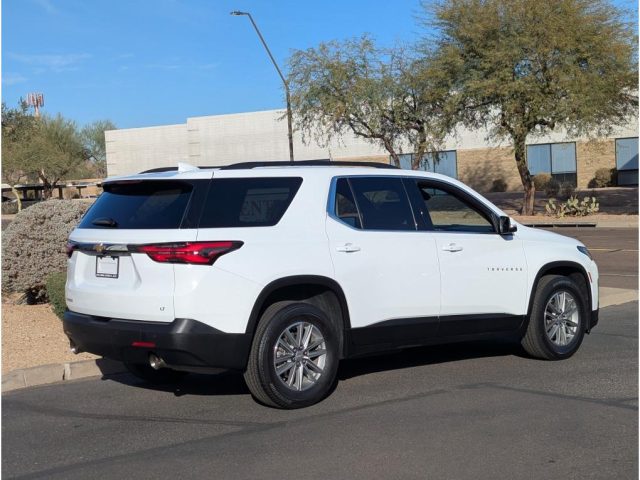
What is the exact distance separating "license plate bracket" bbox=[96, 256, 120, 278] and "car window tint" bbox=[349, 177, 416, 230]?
80.1 inches

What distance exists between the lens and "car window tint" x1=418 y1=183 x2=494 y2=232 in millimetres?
7867

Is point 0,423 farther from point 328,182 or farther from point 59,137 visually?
point 59,137

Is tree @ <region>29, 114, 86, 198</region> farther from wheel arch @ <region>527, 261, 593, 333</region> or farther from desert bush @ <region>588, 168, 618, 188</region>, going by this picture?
wheel arch @ <region>527, 261, 593, 333</region>

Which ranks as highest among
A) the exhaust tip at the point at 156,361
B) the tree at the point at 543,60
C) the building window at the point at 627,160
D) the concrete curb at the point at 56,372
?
the tree at the point at 543,60

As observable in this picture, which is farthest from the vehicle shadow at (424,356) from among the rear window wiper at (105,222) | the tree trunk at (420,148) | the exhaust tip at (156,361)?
the tree trunk at (420,148)

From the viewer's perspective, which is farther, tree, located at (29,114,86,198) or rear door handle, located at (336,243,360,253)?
tree, located at (29,114,86,198)

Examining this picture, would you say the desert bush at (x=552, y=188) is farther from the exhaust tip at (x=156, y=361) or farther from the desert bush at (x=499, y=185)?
the exhaust tip at (x=156, y=361)

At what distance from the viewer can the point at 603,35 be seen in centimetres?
2989

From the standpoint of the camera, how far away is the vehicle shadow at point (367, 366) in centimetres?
770

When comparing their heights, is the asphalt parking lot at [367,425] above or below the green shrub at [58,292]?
below

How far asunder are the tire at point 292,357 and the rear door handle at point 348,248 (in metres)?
0.52

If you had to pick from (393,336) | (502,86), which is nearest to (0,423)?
(393,336)

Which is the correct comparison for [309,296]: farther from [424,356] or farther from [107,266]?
[424,356]

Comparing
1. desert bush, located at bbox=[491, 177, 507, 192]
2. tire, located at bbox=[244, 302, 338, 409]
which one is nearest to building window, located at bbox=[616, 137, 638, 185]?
desert bush, located at bbox=[491, 177, 507, 192]
